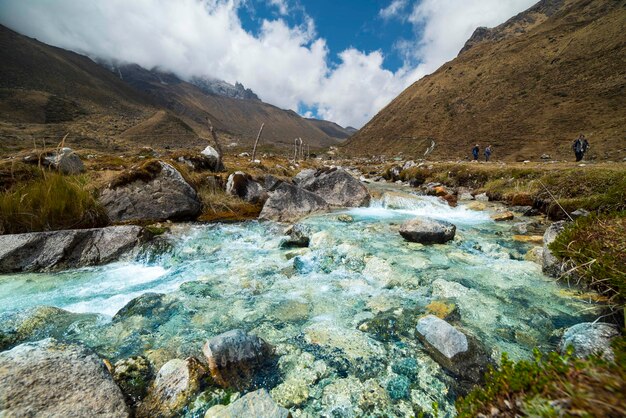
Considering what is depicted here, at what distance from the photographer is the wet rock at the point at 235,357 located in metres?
3.09

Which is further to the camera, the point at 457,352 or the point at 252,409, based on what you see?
the point at 457,352

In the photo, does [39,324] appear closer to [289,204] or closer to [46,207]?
[46,207]

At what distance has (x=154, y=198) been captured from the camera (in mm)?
9945

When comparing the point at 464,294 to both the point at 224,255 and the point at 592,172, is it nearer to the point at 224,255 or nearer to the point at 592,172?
the point at 224,255

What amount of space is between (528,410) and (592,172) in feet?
51.3

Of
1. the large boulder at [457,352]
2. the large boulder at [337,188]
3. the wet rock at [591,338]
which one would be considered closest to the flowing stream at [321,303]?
the large boulder at [457,352]

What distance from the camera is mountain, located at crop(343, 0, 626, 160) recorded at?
41.6m

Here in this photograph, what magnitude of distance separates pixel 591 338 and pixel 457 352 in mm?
1399

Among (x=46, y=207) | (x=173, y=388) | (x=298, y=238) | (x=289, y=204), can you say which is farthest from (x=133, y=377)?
(x=289, y=204)

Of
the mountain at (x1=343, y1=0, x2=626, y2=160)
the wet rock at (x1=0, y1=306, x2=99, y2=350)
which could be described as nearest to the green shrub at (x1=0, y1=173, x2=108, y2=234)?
the wet rock at (x1=0, y1=306, x2=99, y2=350)

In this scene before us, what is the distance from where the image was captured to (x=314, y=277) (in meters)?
6.19

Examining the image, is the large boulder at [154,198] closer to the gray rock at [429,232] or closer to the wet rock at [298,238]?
the wet rock at [298,238]

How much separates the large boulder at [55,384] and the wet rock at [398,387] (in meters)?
2.66

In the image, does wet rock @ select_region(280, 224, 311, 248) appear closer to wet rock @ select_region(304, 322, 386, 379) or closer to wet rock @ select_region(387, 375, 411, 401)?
wet rock @ select_region(304, 322, 386, 379)
